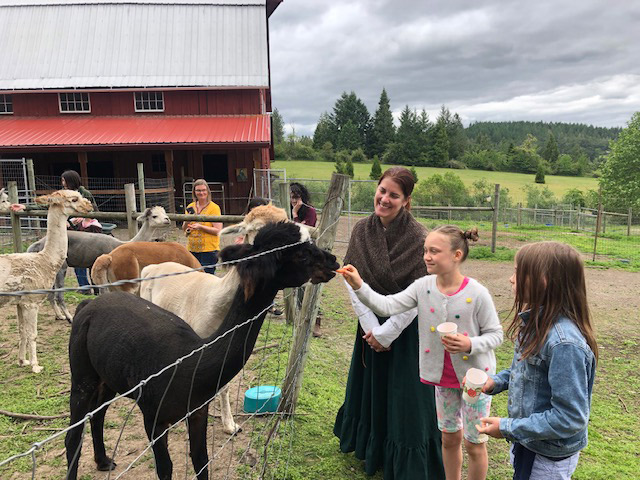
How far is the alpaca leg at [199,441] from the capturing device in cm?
267

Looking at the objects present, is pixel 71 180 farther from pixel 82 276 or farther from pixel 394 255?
pixel 394 255

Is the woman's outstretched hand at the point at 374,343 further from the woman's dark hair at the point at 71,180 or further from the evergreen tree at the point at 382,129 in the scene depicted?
the evergreen tree at the point at 382,129

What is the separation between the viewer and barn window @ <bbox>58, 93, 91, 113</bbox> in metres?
19.4

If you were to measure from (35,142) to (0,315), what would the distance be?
39.8ft

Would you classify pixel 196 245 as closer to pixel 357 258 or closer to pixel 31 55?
pixel 357 258

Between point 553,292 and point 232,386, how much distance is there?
11.6 ft

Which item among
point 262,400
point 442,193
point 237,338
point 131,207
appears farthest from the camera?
point 442,193

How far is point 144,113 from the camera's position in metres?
19.6

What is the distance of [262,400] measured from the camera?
155 inches

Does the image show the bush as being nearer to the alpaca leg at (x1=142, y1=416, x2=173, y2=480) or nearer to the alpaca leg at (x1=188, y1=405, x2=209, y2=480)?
the alpaca leg at (x1=188, y1=405, x2=209, y2=480)

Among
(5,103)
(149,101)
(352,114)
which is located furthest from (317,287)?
(352,114)

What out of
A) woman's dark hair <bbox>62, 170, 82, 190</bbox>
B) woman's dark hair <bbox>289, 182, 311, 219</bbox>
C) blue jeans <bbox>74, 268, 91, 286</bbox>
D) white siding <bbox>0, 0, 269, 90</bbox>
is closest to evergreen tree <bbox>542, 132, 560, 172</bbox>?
white siding <bbox>0, 0, 269, 90</bbox>

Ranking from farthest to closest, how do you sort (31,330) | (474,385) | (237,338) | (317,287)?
(31,330)
(317,287)
(237,338)
(474,385)

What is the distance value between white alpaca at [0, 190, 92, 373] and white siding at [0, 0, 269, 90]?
14.9 m
